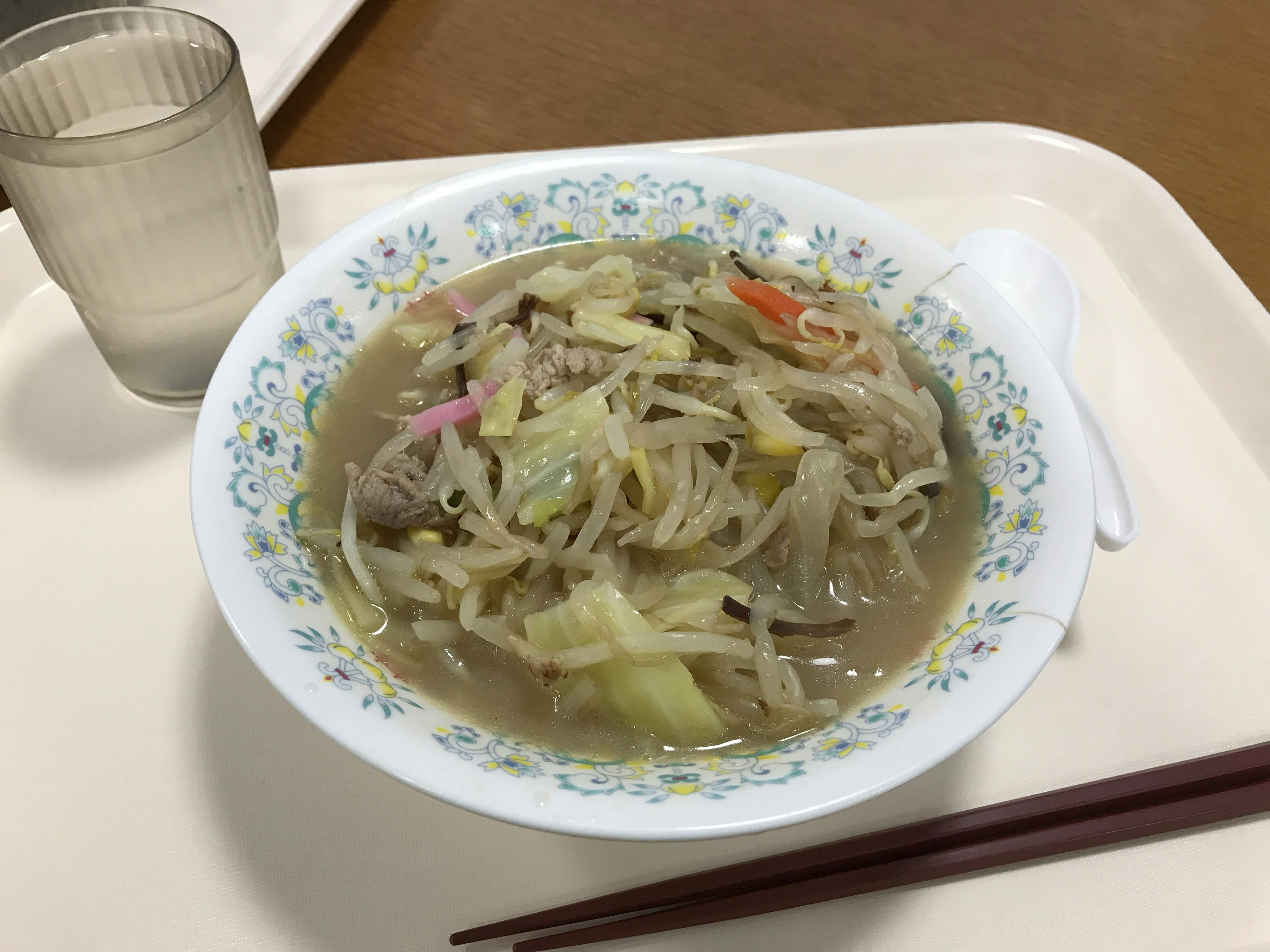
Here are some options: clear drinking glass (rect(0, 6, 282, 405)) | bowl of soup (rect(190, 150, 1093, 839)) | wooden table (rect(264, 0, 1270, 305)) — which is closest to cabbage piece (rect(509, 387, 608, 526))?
bowl of soup (rect(190, 150, 1093, 839))

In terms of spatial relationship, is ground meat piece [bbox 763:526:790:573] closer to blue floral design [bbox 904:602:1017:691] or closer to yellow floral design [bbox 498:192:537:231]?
blue floral design [bbox 904:602:1017:691]

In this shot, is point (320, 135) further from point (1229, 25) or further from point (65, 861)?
point (1229, 25)

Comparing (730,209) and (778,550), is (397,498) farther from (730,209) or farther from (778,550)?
(730,209)

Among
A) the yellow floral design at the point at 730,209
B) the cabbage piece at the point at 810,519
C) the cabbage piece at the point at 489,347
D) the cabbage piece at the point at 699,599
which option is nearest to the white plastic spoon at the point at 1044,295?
the yellow floral design at the point at 730,209

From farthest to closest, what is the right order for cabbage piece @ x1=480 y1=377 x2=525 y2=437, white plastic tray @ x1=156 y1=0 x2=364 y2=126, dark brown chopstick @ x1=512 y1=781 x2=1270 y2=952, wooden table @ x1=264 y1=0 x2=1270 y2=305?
1. wooden table @ x1=264 y1=0 x2=1270 y2=305
2. white plastic tray @ x1=156 y1=0 x2=364 y2=126
3. cabbage piece @ x1=480 y1=377 x2=525 y2=437
4. dark brown chopstick @ x1=512 y1=781 x2=1270 y2=952

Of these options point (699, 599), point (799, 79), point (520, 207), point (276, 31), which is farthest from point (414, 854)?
point (799, 79)

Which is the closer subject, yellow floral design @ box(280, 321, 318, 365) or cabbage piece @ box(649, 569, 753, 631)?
cabbage piece @ box(649, 569, 753, 631)

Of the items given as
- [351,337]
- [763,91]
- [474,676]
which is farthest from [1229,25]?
[474,676]

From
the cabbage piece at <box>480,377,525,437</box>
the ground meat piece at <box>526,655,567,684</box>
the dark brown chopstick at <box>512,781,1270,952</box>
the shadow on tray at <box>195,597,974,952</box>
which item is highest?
the cabbage piece at <box>480,377,525,437</box>
